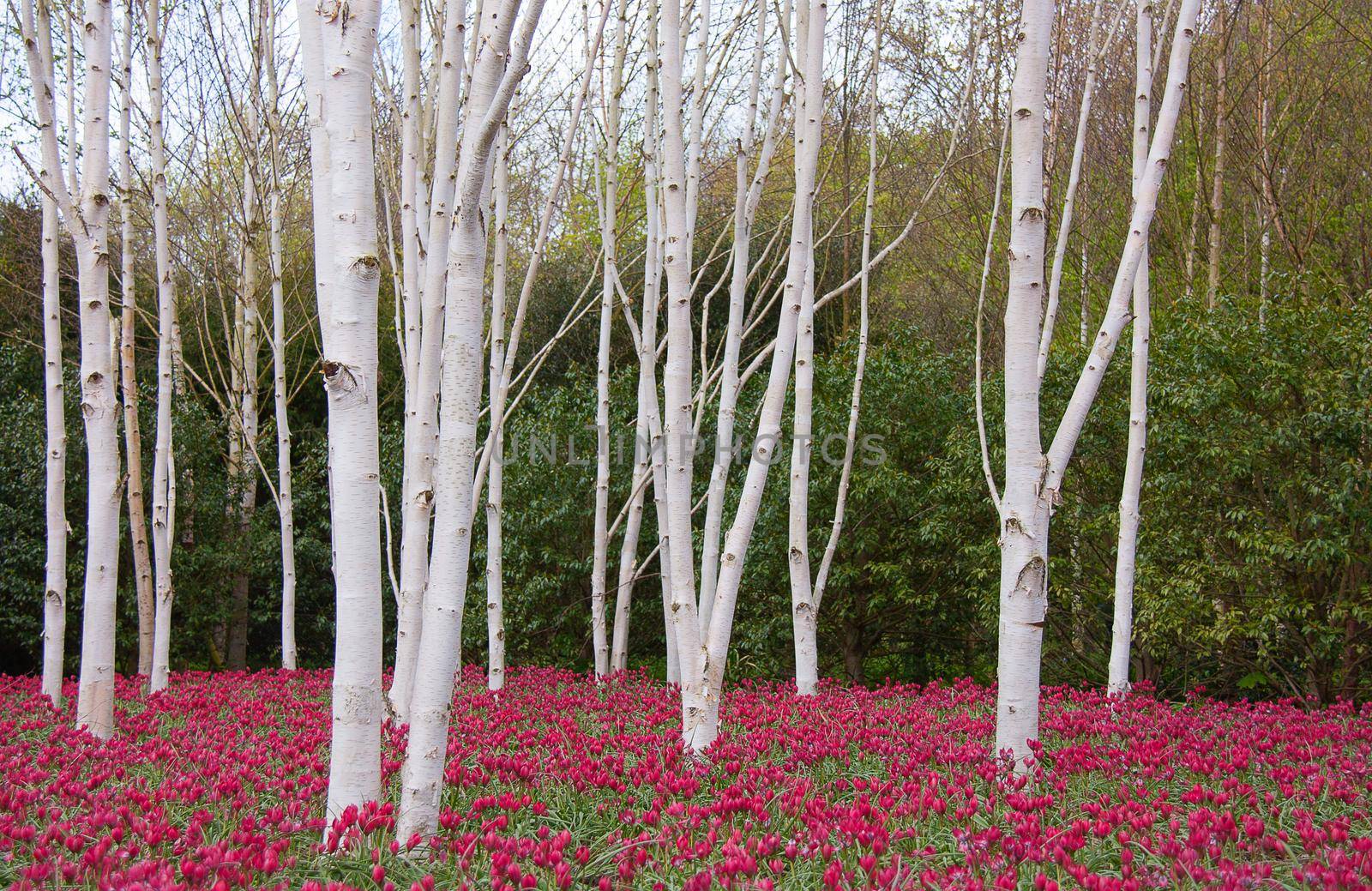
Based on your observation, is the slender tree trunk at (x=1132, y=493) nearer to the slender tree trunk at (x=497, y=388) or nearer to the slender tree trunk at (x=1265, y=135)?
the slender tree trunk at (x=1265, y=135)

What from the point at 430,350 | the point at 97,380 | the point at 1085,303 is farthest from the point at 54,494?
the point at 1085,303

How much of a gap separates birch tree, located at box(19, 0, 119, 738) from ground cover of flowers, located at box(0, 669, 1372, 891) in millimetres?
332

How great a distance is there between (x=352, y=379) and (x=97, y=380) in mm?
2442

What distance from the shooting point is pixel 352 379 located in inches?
104

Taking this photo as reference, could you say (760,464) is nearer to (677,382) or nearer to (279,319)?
(677,382)

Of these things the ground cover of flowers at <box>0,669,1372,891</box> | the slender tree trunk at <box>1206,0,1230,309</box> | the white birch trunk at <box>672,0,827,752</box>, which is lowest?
the ground cover of flowers at <box>0,669,1372,891</box>

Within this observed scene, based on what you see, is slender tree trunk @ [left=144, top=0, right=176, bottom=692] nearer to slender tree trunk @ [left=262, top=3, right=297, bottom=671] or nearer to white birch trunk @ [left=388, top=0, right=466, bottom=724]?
slender tree trunk @ [left=262, top=3, right=297, bottom=671]

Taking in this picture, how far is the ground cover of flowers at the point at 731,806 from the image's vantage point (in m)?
2.27

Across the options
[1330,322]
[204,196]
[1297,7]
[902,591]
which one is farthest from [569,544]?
[1297,7]

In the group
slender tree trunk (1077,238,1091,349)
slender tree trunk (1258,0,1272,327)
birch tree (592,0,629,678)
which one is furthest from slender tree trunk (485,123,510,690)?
slender tree trunk (1258,0,1272,327)

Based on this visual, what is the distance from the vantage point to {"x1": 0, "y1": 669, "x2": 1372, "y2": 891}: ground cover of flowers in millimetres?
2273

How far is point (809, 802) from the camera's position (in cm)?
285

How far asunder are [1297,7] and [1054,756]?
8.55 metres

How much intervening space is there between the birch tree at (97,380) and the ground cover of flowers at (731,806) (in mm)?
332
